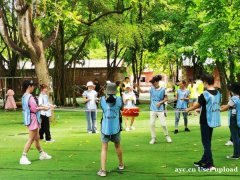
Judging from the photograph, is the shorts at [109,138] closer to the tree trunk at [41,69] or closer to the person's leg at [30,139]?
the person's leg at [30,139]

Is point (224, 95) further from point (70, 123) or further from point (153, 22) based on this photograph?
point (70, 123)

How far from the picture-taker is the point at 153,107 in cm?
1196

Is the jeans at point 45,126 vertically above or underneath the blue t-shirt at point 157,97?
underneath

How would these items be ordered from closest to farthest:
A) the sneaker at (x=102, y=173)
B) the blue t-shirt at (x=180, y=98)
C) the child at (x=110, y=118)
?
the sneaker at (x=102, y=173) → the child at (x=110, y=118) → the blue t-shirt at (x=180, y=98)

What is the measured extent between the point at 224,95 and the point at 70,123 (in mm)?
13059

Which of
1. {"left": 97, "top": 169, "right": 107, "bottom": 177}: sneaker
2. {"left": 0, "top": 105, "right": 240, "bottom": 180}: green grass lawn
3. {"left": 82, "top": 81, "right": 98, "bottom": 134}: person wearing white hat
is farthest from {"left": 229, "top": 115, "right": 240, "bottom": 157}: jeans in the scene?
{"left": 82, "top": 81, "right": 98, "bottom": 134}: person wearing white hat

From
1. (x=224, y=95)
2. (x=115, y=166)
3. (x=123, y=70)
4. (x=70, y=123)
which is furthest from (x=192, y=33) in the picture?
(x=123, y=70)

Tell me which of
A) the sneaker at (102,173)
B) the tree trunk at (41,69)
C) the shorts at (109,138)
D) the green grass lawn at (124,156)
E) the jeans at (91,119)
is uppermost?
the tree trunk at (41,69)

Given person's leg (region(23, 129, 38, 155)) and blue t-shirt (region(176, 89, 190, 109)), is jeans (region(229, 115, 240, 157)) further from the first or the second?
blue t-shirt (region(176, 89, 190, 109))

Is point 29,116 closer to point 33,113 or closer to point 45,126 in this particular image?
point 33,113

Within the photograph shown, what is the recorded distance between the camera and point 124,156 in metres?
10.2

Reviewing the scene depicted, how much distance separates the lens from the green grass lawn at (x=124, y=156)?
27.0ft

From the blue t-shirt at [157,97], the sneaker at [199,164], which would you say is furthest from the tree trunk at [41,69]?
the sneaker at [199,164]

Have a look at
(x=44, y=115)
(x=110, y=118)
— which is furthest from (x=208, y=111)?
(x=44, y=115)
